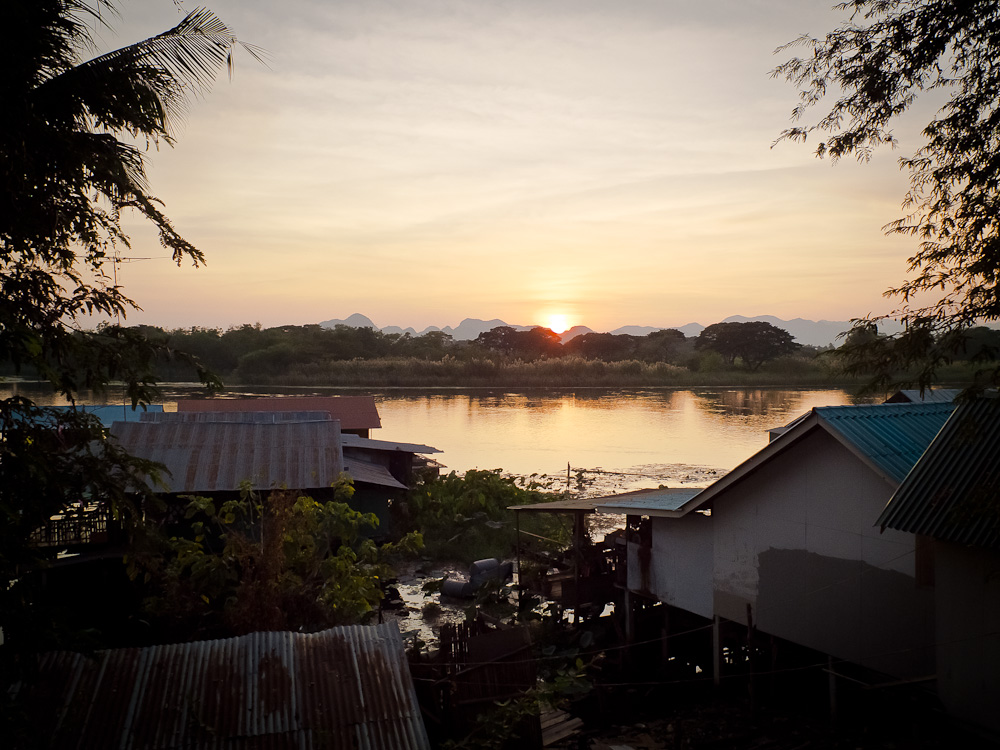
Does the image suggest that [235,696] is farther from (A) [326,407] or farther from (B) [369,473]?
(A) [326,407]

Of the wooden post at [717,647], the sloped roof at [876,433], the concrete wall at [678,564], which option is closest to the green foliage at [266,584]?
the concrete wall at [678,564]

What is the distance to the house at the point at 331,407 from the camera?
1069 inches

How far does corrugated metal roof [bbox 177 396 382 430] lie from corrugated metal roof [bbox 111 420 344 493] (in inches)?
363

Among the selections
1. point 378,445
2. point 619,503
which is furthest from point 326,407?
point 619,503

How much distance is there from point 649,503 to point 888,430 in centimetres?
446

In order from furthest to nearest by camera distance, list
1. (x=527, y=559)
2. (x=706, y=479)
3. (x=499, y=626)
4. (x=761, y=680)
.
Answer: (x=706, y=479) < (x=527, y=559) < (x=761, y=680) < (x=499, y=626)

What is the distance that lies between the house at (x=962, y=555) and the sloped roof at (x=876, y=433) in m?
0.98

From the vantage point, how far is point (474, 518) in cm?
2200

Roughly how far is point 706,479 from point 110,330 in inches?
1046

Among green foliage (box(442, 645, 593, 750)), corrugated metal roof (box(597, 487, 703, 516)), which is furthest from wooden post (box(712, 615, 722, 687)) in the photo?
green foliage (box(442, 645, 593, 750))

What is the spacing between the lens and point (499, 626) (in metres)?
10.2

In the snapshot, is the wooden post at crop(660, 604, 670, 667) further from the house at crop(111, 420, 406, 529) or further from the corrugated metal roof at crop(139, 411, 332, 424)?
the corrugated metal roof at crop(139, 411, 332, 424)

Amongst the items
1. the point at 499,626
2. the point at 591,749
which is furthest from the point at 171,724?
the point at 591,749

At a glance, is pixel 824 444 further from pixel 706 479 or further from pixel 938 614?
pixel 706 479
